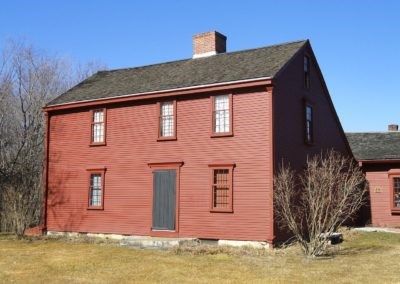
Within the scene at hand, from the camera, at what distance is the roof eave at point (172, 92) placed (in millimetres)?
18573

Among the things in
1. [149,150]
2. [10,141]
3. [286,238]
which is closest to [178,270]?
[286,238]

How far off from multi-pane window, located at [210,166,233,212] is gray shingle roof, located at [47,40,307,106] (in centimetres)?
350

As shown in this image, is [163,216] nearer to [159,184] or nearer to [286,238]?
[159,184]

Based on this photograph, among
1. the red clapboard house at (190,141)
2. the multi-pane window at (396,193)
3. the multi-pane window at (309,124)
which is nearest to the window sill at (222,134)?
the red clapboard house at (190,141)

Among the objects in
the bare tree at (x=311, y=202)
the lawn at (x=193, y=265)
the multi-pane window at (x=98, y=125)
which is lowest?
→ the lawn at (x=193, y=265)

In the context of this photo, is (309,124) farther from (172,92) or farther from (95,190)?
(95,190)

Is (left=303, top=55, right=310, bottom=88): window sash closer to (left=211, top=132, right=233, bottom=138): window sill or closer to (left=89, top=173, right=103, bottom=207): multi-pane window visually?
(left=211, top=132, right=233, bottom=138): window sill

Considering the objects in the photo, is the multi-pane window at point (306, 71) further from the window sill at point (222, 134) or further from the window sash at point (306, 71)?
the window sill at point (222, 134)

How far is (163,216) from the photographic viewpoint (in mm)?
20438

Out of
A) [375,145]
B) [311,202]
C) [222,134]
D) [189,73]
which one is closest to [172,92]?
[189,73]

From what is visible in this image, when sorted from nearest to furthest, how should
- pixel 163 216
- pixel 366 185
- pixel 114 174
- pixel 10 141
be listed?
pixel 163 216, pixel 114 174, pixel 366 185, pixel 10 141

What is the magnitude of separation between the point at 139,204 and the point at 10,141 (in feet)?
63.3

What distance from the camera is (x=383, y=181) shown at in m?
26.5

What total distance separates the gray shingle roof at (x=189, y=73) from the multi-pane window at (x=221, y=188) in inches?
138
